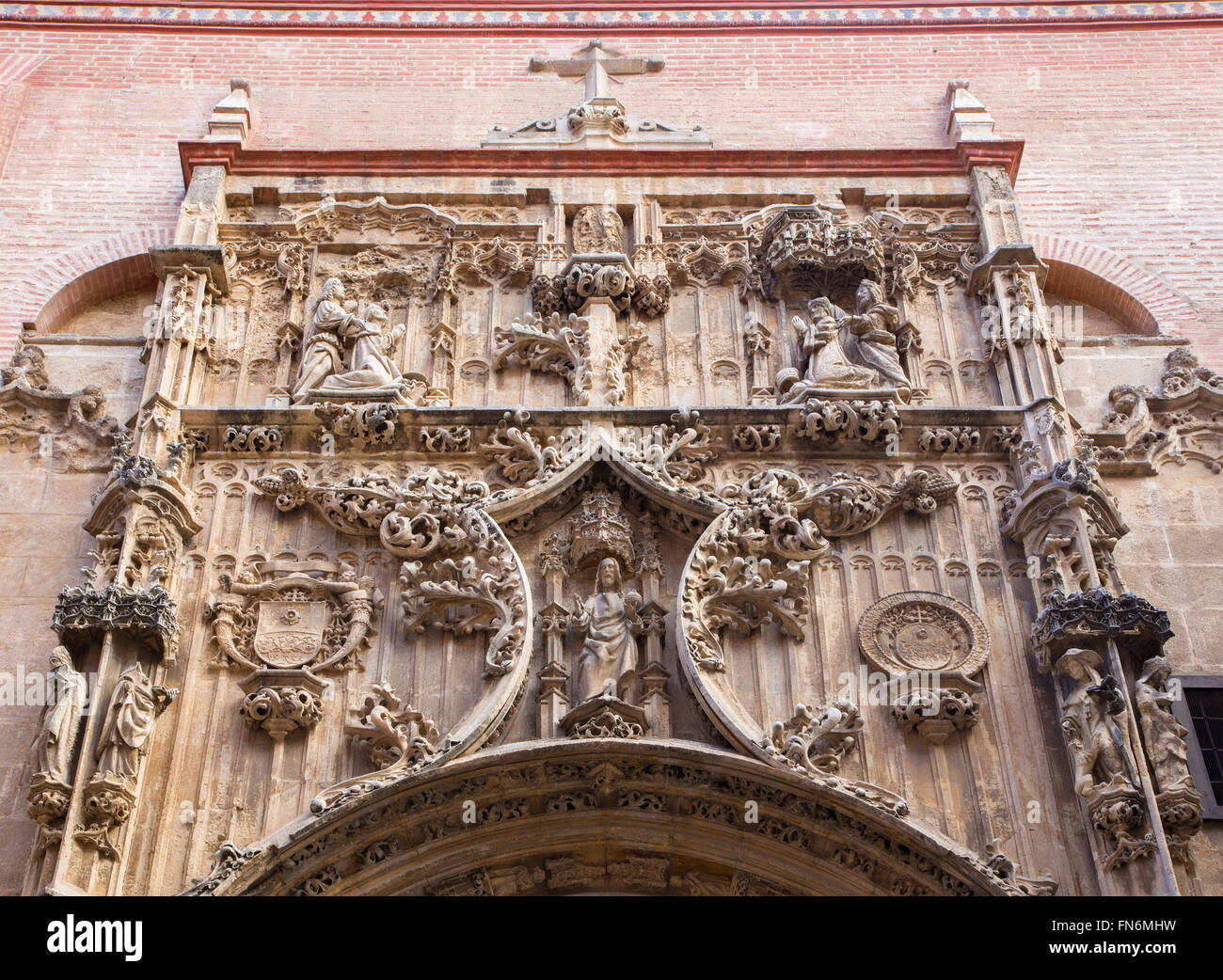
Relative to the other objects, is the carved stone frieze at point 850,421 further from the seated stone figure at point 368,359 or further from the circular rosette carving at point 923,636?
the seated stone figure at point 368,359

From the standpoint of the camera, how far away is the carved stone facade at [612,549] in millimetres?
11609

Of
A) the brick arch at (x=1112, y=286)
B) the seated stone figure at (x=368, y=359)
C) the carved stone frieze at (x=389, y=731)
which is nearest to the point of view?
the carved stone frieze at (x=389, y=731)

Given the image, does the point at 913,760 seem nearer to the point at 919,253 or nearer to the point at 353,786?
the point at 353,786

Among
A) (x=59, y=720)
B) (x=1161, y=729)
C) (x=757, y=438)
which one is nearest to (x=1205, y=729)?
(x=1161, y=729)

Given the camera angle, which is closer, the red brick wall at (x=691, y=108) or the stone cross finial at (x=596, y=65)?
the red brick wall at (x=691, y=108)

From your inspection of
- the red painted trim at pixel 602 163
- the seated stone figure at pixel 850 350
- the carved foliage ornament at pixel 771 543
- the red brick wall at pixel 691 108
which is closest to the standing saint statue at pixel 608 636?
the carved foliage ornament at pixel 771 543

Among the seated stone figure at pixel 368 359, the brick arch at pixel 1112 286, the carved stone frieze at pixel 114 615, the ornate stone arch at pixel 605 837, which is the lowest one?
the ornate stone arch at pixel 605 837

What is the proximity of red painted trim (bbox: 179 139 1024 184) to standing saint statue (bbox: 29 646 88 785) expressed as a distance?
5864 mm

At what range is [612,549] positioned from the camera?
12953 millimetres

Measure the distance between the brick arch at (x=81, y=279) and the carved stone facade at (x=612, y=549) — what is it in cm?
119

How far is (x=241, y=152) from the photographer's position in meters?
16.2

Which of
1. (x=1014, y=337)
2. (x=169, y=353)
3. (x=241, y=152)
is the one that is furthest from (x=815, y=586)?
(x=241, y=152)

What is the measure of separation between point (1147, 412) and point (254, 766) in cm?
772

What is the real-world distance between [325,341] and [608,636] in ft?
12.7
